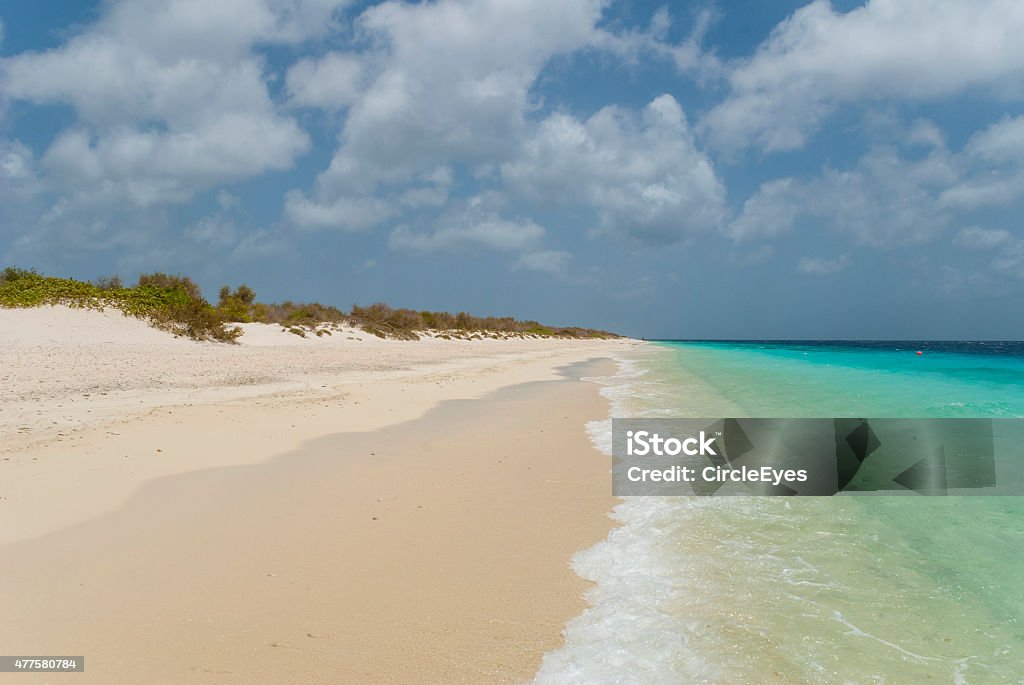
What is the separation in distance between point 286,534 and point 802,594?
372 centimetres

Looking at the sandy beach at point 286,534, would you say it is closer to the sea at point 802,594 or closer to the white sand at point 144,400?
the white sand at point 144,400

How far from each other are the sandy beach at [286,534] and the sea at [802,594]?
37 centimetres

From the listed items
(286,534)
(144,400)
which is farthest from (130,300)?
(286,534)

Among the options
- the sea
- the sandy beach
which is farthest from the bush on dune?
the sea

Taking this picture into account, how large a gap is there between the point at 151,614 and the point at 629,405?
10.1 meters

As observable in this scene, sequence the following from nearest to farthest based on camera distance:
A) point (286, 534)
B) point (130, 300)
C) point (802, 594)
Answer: point (802, 594)
point (286, 534)
point (130, 300)

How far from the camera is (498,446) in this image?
768cm

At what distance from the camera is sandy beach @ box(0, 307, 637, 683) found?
9.32ft

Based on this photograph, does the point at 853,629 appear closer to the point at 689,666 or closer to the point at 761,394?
Answer: the point at 689,666

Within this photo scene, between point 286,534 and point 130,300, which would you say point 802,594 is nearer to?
point 286,534

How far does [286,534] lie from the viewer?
14.3 ft

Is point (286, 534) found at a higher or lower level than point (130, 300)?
lower

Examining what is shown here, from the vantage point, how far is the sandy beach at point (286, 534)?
2842 millimetres

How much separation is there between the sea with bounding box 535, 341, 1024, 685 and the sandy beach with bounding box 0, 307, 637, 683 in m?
0.37
